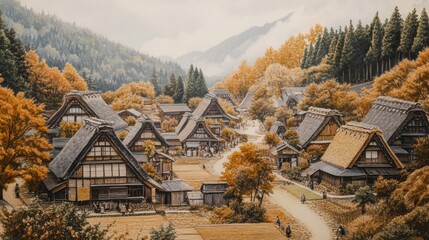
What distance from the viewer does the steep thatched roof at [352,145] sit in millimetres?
46750

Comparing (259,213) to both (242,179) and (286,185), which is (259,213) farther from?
(286,185)

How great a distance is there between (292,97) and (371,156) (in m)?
37.6

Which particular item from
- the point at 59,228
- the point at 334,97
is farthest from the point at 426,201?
the point at 334,97

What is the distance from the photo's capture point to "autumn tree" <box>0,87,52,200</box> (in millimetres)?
37044

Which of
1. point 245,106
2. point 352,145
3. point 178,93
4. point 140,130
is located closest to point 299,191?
point 352,145

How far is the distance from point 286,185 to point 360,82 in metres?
40.4

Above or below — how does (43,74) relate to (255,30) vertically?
below

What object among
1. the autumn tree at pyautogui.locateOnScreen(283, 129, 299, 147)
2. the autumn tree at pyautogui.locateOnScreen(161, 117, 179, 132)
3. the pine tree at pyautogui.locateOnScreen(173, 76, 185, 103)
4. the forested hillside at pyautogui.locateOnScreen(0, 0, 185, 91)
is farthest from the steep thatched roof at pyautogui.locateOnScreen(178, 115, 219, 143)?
the forested hillside at pyautogui.locateOnScreen(0, 0, 185, 91)

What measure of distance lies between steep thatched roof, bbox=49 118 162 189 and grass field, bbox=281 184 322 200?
11343mm

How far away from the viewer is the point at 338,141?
50781 millimetres

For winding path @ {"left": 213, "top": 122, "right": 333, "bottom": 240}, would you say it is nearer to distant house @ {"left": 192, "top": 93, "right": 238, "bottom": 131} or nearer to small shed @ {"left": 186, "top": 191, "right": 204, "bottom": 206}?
small shed @ {"left": 186, "top": 191, "right": 204, "bottom": 206}

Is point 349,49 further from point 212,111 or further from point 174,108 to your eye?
point 174,108

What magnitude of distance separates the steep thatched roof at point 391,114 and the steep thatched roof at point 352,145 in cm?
362


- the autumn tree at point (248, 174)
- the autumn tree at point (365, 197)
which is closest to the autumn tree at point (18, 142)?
the autumn tree at point (248, 174)
